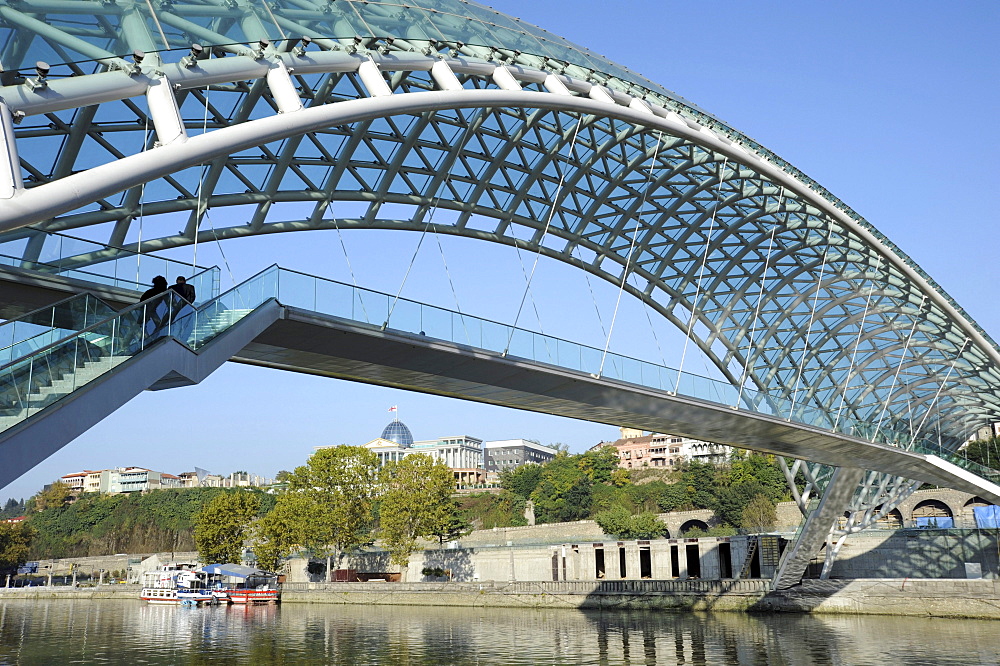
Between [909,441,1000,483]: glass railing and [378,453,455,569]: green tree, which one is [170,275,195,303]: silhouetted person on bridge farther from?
[378,453,455,569]: green tree

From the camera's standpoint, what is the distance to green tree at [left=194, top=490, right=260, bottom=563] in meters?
93.9

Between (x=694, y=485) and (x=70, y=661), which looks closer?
(x=70, y=661)

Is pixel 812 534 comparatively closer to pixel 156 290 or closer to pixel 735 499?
pixel 735 499

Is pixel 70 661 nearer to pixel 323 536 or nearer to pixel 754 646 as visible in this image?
pixel 754 646

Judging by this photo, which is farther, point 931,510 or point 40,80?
point 931,510

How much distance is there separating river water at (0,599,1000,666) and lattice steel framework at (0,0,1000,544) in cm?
1072

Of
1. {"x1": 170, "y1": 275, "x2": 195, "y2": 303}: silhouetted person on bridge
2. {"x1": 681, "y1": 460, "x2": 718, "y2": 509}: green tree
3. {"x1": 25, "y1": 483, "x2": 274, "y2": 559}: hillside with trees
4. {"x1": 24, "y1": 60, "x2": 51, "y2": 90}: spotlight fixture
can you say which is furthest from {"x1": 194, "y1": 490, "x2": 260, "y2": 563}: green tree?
{"x1": 24, "y1": 60, "x2": 51, "y2": 90}: spotlight fixture

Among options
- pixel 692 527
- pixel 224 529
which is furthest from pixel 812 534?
pixel 224 529

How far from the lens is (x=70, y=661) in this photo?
32.7 metres

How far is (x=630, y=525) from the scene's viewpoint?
91.4 m

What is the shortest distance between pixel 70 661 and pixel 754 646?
26.2m

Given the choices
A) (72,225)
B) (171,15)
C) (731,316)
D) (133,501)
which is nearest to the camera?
(171,15)

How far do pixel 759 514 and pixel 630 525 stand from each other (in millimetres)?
14023

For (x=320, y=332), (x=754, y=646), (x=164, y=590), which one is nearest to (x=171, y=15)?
(x=320, y=332)
